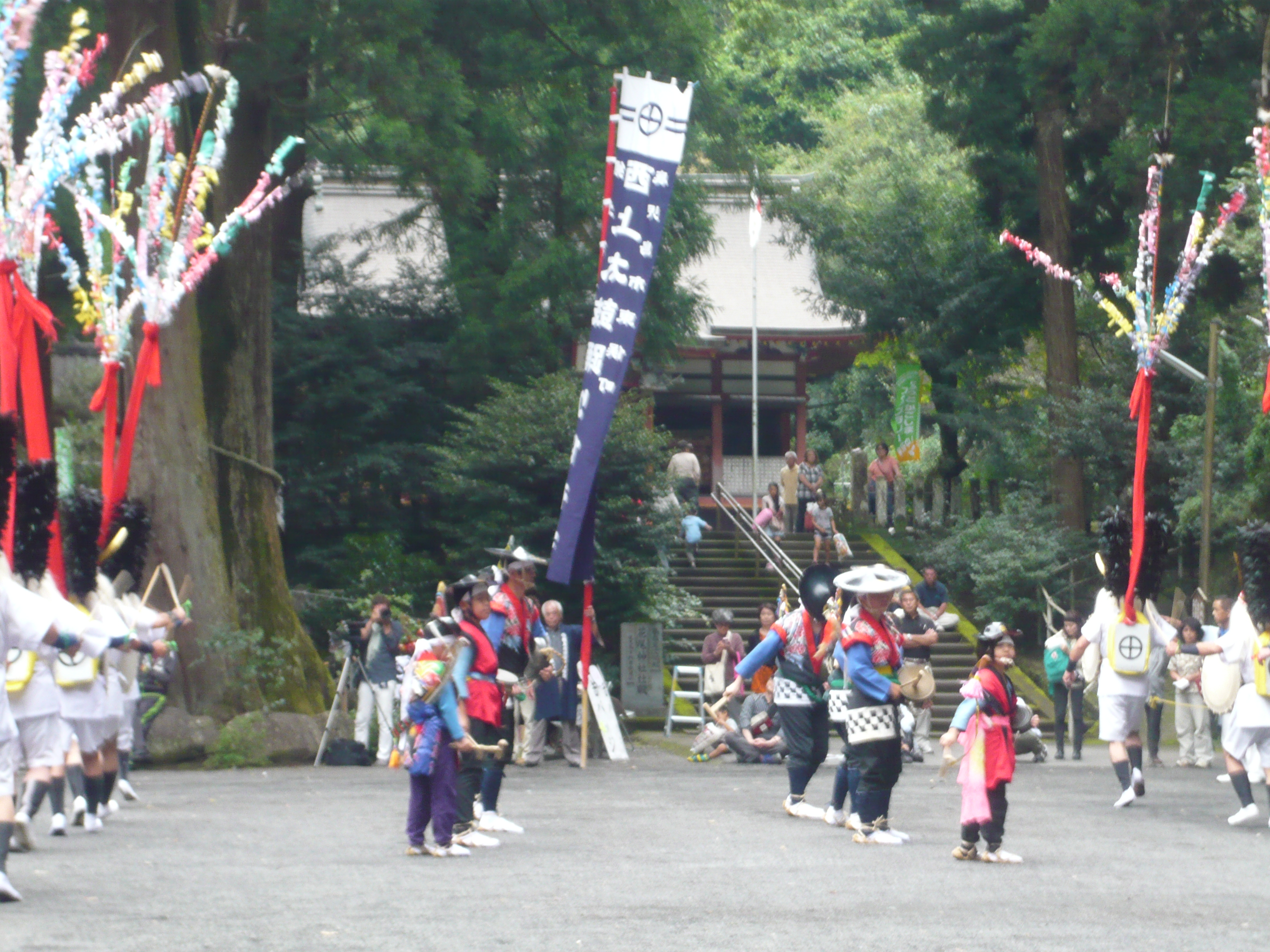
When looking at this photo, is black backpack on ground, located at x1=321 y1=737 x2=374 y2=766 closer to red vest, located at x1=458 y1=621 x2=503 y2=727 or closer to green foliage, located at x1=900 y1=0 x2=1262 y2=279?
red vest, located at x1=458 y1=621 x2=503 y2=727

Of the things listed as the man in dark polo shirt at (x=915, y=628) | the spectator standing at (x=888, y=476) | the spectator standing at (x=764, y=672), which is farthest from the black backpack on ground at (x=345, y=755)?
the spectator standing at (x=888, y=476)

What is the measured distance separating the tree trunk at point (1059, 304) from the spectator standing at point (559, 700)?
1128 centimetres

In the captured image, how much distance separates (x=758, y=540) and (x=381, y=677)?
457 inches

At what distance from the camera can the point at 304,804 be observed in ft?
41.1

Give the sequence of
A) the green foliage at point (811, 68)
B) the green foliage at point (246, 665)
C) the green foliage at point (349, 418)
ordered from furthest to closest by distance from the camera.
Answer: the green foliage at point (811, 68) < the green foliage at point (349, 418) < the green foliage at point (246, 665)

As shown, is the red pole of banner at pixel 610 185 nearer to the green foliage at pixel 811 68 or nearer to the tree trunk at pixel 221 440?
the tree trunk at pixel 221 440

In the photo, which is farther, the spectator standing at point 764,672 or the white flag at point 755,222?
the white flag at point 755,222

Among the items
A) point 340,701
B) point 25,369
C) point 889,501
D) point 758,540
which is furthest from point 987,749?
point 889,501

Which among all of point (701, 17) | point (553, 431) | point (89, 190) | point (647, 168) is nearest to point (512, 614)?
point (647, 168)

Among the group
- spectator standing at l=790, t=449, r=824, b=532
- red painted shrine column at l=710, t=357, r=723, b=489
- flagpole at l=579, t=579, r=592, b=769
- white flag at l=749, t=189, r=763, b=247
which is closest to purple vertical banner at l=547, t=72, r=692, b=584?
flagpole at l=579, t=579, r=592, b=769

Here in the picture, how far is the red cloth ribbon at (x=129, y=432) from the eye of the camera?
11.3 m

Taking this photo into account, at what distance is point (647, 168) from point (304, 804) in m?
6.29

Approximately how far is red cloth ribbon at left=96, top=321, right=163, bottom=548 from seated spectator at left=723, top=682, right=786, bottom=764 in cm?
728

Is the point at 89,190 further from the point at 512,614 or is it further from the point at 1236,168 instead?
the point at 1236,168
